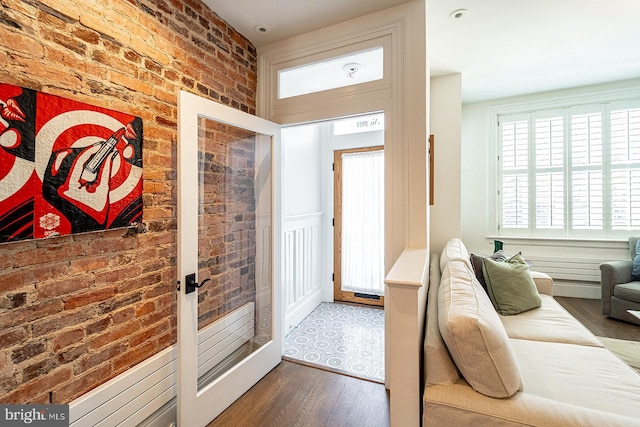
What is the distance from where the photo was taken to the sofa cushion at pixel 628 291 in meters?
2.98

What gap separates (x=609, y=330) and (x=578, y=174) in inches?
83.1

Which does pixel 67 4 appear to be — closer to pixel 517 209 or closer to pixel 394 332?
pixel 394 332

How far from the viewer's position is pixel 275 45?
98.0 inches

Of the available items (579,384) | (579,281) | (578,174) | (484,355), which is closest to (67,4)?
(484,355)

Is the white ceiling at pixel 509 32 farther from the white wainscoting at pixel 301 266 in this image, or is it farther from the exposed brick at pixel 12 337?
the exposed brick at pixel 12 337

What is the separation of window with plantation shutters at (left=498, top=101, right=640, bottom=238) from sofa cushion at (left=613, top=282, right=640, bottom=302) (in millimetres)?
1026

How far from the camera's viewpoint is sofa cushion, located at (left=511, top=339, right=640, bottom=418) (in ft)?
4.06

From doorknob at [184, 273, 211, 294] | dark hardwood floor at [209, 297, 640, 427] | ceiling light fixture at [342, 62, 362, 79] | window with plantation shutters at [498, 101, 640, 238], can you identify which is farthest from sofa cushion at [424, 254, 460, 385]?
window with plantation shutters at [498, 101, 640, 238]

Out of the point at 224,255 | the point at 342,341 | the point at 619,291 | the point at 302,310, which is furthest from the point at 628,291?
the point at 224,255

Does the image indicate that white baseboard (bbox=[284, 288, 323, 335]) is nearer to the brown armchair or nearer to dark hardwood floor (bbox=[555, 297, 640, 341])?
dark hardwood floor (bbox=[555, 297, 640, 341])

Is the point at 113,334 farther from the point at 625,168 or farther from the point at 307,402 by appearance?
the point at 625,168

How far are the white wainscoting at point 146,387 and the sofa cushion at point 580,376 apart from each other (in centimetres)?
183

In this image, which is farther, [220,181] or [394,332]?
[220,181]

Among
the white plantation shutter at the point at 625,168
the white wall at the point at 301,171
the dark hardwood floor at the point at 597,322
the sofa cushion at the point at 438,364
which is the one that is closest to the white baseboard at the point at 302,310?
the white wall at the point at 301,171
